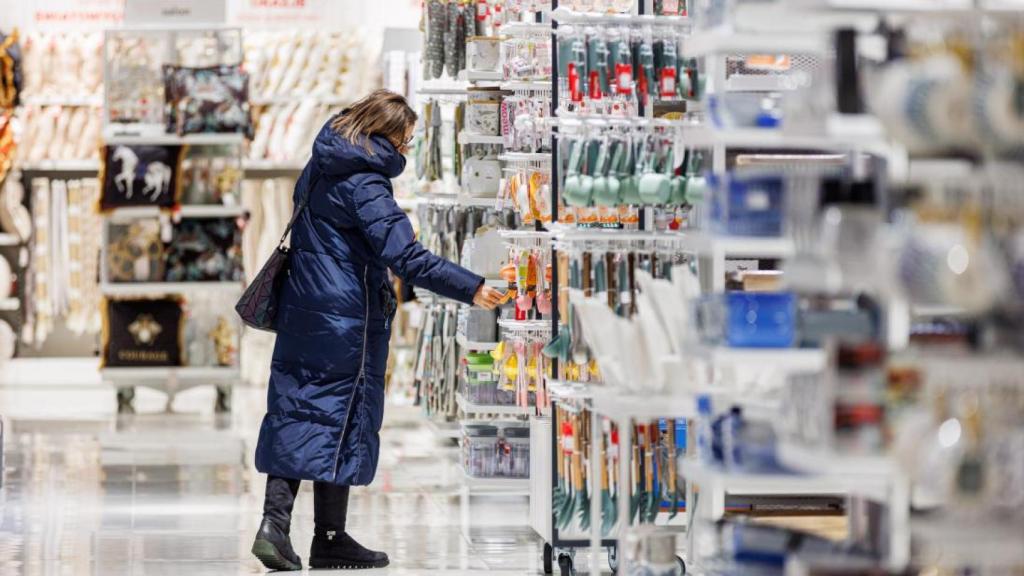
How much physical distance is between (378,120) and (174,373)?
18.0 ft

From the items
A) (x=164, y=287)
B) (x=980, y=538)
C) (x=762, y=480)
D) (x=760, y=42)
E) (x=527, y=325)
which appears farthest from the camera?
(x=164, y=287)

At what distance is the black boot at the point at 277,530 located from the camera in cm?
592

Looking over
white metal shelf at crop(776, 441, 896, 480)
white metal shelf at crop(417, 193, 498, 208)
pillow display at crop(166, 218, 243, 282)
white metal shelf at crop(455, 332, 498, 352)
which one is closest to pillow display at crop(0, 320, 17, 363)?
pillow display at crop(166, 218, 243, 282)

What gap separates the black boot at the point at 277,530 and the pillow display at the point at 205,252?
5056 millimetres

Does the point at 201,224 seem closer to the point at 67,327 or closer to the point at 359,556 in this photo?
the point at 67,327

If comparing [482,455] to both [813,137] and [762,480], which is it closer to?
[762,480]

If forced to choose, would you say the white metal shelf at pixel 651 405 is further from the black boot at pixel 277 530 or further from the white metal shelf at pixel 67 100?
the white metal shelf at pixel 67 100

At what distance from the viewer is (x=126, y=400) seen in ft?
37.6

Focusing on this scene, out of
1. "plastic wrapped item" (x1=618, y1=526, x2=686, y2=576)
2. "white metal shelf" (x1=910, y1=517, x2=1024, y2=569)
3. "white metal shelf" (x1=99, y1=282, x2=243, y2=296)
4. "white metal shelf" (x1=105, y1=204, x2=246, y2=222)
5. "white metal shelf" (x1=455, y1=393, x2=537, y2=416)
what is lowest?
"white metal shelf" (x1=455, y1=393, x2=537, y2=416)

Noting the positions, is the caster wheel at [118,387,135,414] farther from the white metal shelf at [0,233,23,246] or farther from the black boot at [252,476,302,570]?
the black boot at [252,476,302,570]

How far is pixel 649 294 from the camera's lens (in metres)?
4.46

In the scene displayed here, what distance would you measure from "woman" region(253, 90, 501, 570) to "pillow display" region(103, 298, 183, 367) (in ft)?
17.3

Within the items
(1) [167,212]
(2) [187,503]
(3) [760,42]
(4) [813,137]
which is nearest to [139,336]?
(1) [167,212]

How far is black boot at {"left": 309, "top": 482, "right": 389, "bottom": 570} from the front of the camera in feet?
19.9
